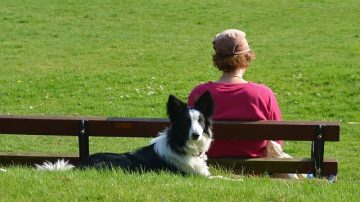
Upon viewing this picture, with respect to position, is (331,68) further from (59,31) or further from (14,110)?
(59,31)

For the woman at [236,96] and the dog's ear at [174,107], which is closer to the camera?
the dog's ear at [174,107]

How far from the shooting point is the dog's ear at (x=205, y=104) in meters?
7.41

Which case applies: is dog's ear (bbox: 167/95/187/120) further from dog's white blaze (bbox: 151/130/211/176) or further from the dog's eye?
dog's white blaze (bbox: 151/130/211/176)

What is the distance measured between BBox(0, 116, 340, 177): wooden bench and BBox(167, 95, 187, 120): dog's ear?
523 millimetres

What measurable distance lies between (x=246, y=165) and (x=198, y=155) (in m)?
0.59

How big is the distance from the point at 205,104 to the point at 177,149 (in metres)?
0.56

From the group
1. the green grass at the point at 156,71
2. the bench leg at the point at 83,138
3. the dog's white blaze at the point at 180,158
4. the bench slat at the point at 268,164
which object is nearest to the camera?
the green grass at the point at 156,71

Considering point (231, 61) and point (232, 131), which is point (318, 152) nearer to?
point (232, 131)

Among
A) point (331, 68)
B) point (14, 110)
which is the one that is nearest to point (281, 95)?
point (331, 68)

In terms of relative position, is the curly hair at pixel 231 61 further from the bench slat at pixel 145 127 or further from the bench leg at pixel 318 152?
the bench leg at pixel 318 152

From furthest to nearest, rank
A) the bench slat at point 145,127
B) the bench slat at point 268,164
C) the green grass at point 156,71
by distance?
1. the bench slat at point 268,164
2. the bench slat at point 145,127
3. the green grass at point 156,71

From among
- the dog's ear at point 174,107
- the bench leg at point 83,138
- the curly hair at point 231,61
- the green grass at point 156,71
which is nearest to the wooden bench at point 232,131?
the bench leg at point 83,138

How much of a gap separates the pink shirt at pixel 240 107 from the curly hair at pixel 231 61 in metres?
0.22

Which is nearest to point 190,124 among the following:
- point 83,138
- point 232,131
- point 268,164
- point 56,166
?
point 232,131
